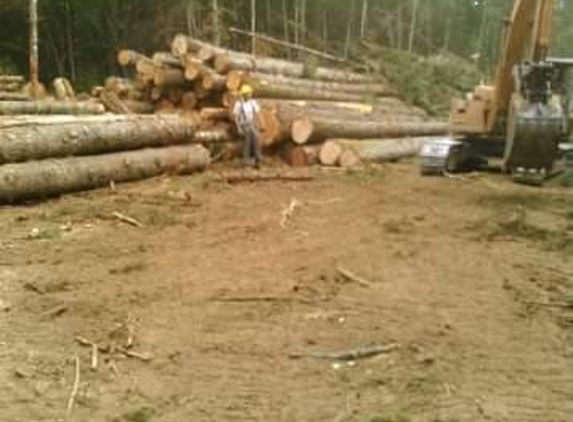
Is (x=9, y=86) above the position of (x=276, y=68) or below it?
below

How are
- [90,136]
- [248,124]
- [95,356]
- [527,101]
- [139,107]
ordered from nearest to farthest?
[95,356] → [527,101] → [90,136] → [248,124] → [139,107]

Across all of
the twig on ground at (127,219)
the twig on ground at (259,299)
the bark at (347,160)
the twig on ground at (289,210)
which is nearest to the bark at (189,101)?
the bark at (347,160)

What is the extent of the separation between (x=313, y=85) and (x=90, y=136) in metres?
8.23

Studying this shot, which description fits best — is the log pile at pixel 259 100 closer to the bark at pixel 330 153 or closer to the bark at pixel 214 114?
the bark at pixel 214 114

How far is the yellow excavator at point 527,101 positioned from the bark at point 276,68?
525 cm

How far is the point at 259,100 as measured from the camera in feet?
48.2

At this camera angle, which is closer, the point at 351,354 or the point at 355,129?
Answer: the point at 351,354

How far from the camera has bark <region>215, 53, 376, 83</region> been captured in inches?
597

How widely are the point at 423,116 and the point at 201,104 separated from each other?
312 inches

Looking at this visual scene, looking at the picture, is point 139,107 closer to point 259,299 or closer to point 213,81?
point 213,81

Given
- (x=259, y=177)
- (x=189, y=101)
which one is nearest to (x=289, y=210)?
(x=259, y=177)

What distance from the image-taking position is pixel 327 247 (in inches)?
295

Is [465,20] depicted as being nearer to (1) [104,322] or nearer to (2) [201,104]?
(2) [201,104]

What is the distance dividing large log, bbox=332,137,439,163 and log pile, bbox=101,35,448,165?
8.4 inches
